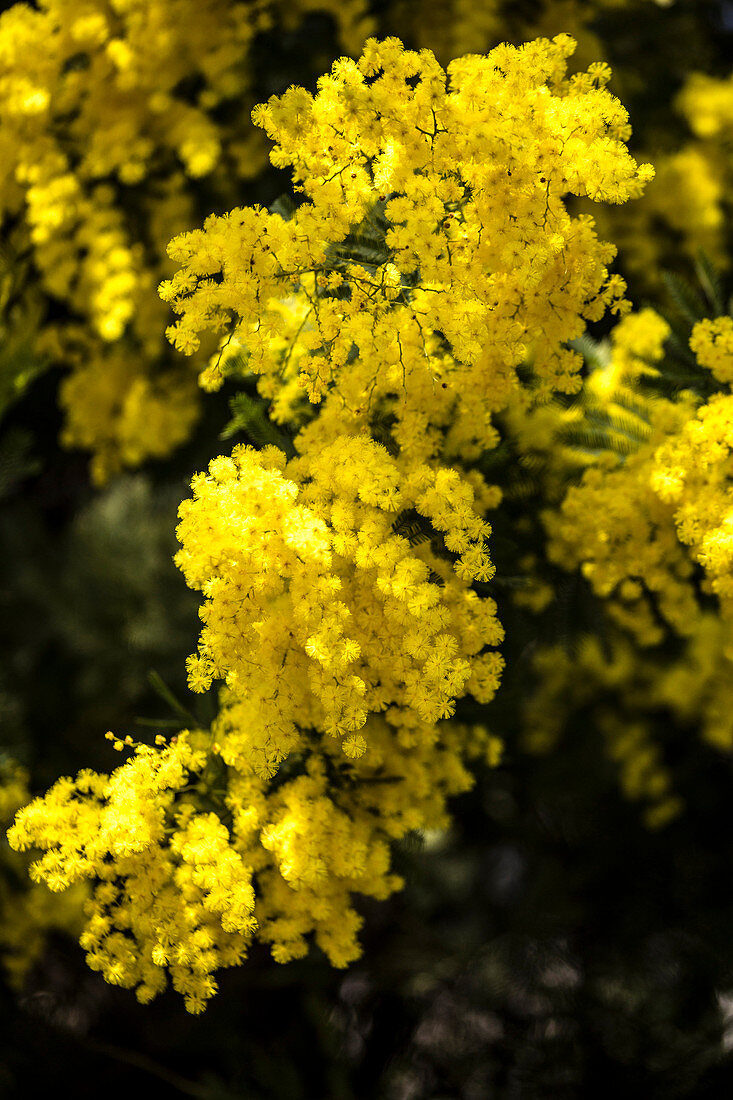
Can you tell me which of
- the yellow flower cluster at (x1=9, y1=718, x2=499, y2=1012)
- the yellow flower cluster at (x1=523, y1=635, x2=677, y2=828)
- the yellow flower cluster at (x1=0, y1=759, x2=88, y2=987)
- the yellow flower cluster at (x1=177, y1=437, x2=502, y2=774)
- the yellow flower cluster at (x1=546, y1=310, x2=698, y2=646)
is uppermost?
the yellow flower cluster at (x1=523, y1=635, x2=677, y2=828)

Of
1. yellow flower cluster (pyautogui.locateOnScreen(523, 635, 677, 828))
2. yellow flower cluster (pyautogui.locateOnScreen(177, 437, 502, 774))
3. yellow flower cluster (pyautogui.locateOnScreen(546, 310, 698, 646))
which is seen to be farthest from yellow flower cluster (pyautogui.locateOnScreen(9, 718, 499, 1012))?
yellow flower cluster (pyautogui.locateOnScreen(523, 635, 677, 828))

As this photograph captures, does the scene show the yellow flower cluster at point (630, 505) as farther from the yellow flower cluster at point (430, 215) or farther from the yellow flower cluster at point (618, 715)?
the yellow flower cluster at point (618, 715)

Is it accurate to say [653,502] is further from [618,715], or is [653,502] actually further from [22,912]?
[22,912]

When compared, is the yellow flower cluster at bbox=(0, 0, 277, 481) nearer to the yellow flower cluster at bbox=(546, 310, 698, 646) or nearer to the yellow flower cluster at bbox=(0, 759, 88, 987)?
the yellow flower cluster at bbox=(546, 310, 698, 646)

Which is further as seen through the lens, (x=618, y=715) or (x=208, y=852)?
(x=618, y=715)

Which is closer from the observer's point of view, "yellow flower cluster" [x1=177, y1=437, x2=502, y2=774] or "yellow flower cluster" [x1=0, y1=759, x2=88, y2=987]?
"yellow flower cluster" [x1=177, y1=437, x2=502, y2=774]

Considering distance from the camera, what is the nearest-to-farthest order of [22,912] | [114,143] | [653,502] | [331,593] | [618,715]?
[331,593] → [653,502] → [114,143] → [22,912] → [618,715]

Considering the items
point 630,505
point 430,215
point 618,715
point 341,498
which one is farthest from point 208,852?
point 618,715

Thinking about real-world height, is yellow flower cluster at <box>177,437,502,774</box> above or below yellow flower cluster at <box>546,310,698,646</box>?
below

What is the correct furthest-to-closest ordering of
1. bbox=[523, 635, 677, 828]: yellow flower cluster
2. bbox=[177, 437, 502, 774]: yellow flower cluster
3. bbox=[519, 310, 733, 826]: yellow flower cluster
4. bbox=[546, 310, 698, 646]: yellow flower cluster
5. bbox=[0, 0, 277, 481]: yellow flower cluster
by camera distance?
bbox=[523, 635, 677, 828]: yellow flower cluster
bbox=[0, 0, 277, 481]: yellow flower cluster
bbox=[546, 310, 698, 646]: yellow flower cluster
bbox=[519, 310, 733, 826]: yellow flower cluster
bbox=[177, 437, 502, 774]: yellow flower cluster

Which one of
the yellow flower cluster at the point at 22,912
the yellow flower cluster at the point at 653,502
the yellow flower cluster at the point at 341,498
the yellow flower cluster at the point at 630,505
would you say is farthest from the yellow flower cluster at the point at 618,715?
the yellow flower cluster at the point at 341,498

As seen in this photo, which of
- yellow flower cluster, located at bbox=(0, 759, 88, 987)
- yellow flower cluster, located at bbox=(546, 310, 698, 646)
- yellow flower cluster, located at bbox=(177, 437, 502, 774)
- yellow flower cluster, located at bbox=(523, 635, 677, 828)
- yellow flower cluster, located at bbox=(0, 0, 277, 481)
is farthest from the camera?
yellow flower cluster, located at bbox=(523, 635, 677, 828)
